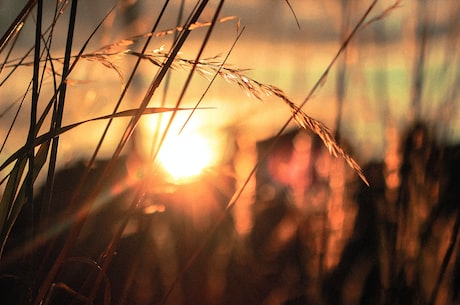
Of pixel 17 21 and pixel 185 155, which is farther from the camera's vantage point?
pixel 185 155

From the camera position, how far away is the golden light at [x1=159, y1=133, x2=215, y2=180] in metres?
1.11

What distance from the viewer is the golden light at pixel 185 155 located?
1.11 m

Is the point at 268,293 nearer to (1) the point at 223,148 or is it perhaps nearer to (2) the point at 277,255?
(2) the point at 277,255

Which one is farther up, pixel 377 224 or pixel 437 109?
pixel 437 109

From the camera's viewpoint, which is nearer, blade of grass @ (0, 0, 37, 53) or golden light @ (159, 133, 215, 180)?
blade of grass @ (0, 0, 37, 53)

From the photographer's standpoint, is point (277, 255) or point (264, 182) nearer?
point (277, 255)

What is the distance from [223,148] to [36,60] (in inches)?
47.1

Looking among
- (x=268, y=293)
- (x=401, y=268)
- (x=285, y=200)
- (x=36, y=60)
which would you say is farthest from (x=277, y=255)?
(x=36, y=60)

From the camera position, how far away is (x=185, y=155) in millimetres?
1293

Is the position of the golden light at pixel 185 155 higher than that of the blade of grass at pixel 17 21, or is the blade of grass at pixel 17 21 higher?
the blade of grass at pixel 17 21

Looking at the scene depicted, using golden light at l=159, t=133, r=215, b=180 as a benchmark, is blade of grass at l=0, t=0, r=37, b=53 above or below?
above

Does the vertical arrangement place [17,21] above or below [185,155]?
above

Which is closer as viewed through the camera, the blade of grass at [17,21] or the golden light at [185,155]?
the blade of grass at [17,21]

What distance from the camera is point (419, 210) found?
5.42 ft
